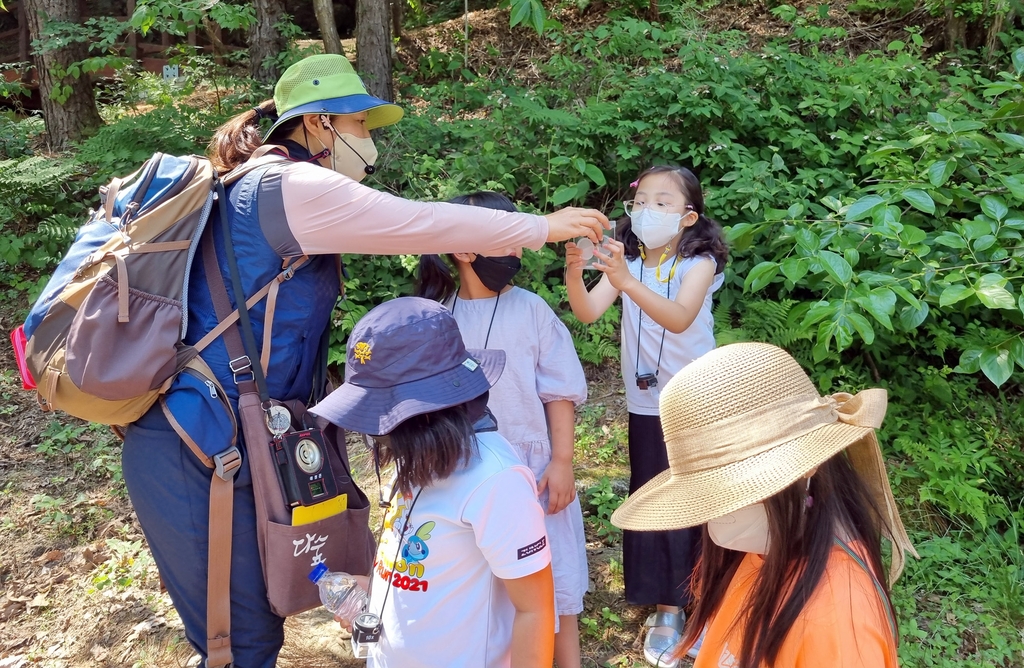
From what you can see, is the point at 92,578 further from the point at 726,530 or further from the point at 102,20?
the point at 102,20

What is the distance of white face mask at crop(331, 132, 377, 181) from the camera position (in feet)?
7.91

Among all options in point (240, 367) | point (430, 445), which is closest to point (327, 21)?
point (240, 367)

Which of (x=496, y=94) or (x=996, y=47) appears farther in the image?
(x=996, y=47)

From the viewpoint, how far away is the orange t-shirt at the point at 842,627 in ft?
4.16

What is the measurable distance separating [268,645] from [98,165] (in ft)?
17.8

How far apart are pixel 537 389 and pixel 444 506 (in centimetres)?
88

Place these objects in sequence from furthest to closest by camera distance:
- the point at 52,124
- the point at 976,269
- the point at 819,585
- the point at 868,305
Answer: the point at 52,124, the point at 976,269, the point at 868,305, the point at 819,585

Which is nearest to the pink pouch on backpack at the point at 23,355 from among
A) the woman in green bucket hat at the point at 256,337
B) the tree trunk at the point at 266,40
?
the woman in green bucket hat at the point at 256,337

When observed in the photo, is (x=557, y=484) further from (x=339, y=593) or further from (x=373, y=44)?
(x=373, y=44)

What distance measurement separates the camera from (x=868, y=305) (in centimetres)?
278

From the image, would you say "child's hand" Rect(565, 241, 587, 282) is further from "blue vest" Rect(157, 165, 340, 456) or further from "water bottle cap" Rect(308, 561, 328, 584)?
"water bottle cap" Rect(308, 561, 328, 584)

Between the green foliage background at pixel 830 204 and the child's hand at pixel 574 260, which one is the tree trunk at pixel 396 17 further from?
the child's hand at pixel 574 260

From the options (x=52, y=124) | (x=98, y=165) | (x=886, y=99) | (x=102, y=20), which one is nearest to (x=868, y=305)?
(x=886, y=99)

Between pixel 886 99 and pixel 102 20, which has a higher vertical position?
pixel 102 20
